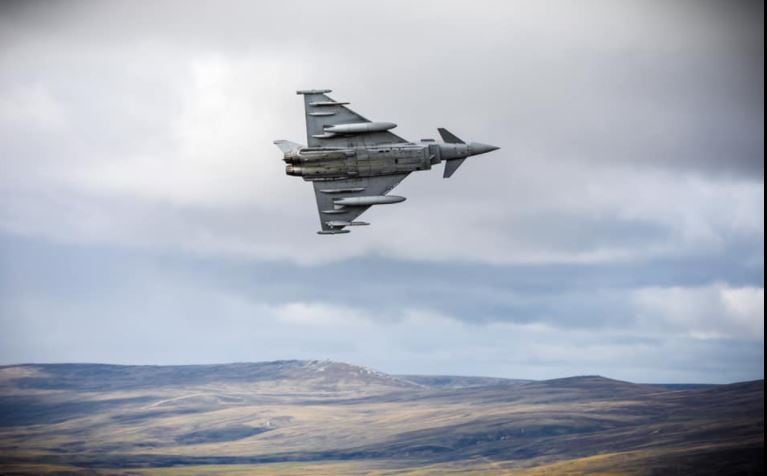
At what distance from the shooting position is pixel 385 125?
13125 centimetres

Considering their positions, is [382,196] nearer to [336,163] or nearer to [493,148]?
[336,163]

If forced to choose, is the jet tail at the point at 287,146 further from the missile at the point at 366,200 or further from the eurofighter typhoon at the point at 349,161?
the missile at the point at 366,200

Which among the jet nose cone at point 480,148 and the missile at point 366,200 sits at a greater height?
the jet nose cone at point 480,148

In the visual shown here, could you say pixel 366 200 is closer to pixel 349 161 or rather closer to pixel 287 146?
pixel 349 161

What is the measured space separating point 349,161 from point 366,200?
17.0 feet

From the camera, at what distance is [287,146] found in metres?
131

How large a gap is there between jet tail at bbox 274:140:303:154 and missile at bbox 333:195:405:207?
784cm

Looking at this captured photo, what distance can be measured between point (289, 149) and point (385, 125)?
11.7 meters

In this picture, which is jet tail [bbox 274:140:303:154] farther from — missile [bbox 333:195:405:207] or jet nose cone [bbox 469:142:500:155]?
jet nose cone [bbox 469:142:500:155]

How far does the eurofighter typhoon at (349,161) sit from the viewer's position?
13038 cm

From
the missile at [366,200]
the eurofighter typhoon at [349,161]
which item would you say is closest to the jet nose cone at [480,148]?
the eurofighter typhoon at [349,161]

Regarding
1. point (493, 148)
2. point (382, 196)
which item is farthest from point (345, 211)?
point (493, 148)

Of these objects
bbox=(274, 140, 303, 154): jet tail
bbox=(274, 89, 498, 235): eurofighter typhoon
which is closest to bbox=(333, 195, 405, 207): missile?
bbox=(274, 89, 498, 235): eurofighter typhoon

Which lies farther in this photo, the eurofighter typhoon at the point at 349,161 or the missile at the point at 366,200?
the eurofighter typhoon at the point at 349,161
